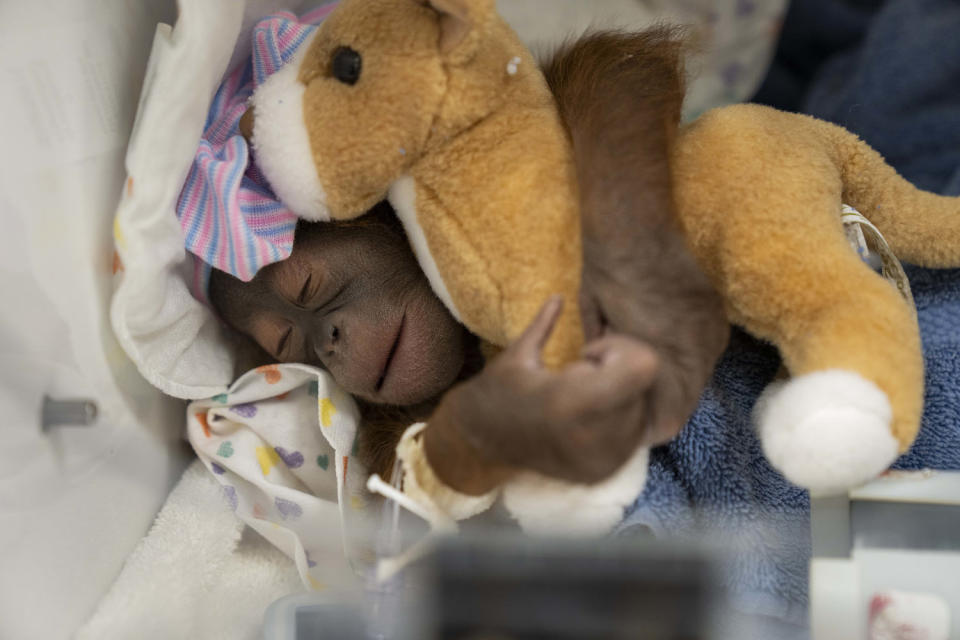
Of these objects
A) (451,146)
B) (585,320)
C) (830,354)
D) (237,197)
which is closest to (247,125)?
(237,197)

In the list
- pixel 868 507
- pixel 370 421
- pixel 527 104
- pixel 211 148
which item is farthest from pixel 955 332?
pixel 211 148

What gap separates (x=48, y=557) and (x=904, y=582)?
639mm

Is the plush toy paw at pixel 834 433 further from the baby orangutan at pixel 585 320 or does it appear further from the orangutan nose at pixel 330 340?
the orangutan nose at pixel 330 340

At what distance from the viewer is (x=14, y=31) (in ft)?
2.04

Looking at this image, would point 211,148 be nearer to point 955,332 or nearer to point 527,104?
point 527,104

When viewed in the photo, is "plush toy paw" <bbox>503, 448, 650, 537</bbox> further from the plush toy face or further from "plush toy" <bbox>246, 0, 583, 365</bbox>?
the plush toy face

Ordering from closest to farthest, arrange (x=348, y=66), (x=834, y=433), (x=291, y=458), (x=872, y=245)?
(x=834, y=433)
(x=348, y=66)
(x=872, y=245)
(x=291, y=458)

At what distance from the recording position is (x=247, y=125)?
26.4 inches

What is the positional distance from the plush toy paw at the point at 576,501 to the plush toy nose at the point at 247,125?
35 cm

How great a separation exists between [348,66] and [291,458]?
15.9 inches

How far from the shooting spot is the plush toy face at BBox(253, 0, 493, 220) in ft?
1.88

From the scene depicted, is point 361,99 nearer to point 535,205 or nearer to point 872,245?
point 535,205

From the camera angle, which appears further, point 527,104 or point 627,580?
point 527,104

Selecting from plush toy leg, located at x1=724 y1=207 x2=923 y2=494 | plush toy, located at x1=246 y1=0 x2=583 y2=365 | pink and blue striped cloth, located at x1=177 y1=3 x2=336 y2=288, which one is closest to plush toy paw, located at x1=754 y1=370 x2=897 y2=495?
plush toy leg, located at x1=724 y1=207 x2=923 y2=494
